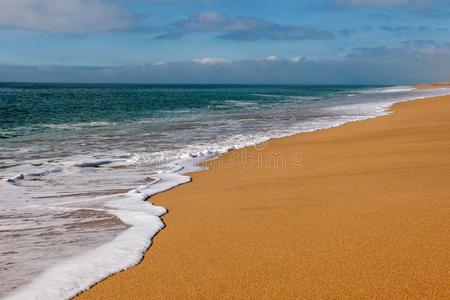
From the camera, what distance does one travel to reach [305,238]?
449 centimetres

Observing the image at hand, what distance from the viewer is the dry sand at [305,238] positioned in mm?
3486

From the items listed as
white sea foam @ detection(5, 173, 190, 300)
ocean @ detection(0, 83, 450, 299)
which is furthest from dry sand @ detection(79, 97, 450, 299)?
ocean @ detection(0, 83, 450, 299)

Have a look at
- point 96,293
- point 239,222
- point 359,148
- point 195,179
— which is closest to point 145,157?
point 195,179

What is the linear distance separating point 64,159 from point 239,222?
731 cm

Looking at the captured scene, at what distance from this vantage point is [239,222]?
5.23 metres

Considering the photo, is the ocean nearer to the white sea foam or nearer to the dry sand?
the white sea foam

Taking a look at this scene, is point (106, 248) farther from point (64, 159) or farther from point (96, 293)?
point (64, 159)

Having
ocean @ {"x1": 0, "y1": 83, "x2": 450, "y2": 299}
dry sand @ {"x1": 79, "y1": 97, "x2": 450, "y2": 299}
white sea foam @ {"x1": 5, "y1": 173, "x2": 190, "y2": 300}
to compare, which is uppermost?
dry sand @ {"x1": 79, "y1": 97, "x2": 450, "y2": 299}

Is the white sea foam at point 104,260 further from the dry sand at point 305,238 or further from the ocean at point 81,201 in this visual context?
→ the dry sand at point 305,238

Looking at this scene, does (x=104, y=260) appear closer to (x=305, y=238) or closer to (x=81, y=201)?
(x=305, y=238)

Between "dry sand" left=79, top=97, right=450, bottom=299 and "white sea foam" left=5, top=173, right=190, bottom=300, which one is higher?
→ "dry sand" left=79, top=97, right=450, bottom=299

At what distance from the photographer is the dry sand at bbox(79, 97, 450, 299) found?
3.49 m

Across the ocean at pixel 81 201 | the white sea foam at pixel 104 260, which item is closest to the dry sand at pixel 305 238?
the white sea foam at pixel 104 260

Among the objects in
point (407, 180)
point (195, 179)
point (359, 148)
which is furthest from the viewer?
point (359, 148)
